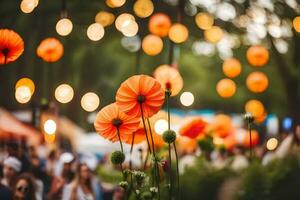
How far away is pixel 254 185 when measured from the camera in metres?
3.99

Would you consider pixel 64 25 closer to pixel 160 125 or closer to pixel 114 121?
pixel 160 125

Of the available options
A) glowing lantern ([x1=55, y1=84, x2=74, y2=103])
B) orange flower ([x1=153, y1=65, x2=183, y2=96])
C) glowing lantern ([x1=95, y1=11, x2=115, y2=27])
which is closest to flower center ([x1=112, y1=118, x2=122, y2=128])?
orange flower ([x1=153, y1=65, x2=183, y2=96])

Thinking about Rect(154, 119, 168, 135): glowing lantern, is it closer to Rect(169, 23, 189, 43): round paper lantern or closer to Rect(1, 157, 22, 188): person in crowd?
Rect(1, 157, 22, 188): person in crowd

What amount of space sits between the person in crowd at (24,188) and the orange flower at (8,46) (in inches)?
66.7

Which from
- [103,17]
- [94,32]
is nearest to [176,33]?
[94,32]

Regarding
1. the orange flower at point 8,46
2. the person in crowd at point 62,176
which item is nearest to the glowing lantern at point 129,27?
the person in crowd at point 62,176

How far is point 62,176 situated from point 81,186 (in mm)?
250

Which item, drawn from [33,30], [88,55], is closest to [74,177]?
[33,30]

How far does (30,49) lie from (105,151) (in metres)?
1.90

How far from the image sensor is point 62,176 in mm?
4699

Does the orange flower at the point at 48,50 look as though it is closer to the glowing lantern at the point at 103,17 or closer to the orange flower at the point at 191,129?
the orange flower at the point at 191,129

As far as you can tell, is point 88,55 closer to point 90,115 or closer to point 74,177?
point 90,115

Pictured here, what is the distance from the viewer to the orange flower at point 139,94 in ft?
6.75

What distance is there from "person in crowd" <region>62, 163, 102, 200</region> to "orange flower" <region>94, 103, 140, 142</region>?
7.82 ft
